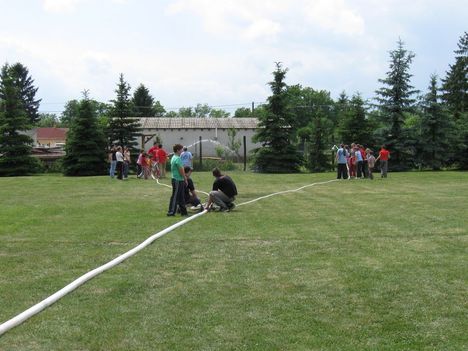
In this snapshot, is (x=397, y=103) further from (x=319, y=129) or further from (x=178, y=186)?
(x=178, y=186)

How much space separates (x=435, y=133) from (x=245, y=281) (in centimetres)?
3318

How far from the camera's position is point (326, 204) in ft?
51.8

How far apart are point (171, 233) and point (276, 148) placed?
89.5 feet

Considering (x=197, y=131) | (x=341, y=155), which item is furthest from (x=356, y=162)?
(x=197, y=131)

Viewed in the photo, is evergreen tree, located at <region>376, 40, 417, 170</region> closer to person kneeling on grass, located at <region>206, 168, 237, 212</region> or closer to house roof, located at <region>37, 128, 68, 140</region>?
person kneeling on grass, located at <region>206, 168, 237, 212</region>

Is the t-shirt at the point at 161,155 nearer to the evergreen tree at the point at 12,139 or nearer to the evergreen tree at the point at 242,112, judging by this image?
the evergreen tree at the point at 12,139

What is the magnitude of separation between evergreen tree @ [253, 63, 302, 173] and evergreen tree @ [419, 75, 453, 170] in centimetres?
811

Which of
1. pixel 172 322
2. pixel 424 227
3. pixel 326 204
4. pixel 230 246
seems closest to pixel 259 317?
pixel 172 322

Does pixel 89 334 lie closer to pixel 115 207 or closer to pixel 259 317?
pixel 259 317

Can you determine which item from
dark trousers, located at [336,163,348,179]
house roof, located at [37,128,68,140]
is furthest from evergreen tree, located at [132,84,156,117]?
dark trousers, located at [336,163,348,179]

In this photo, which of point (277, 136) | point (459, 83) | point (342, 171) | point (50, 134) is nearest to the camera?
point (342, 171)

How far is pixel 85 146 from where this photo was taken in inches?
1396

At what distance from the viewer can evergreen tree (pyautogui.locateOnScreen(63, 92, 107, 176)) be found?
114 ft

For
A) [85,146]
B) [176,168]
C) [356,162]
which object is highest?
[85,146]
